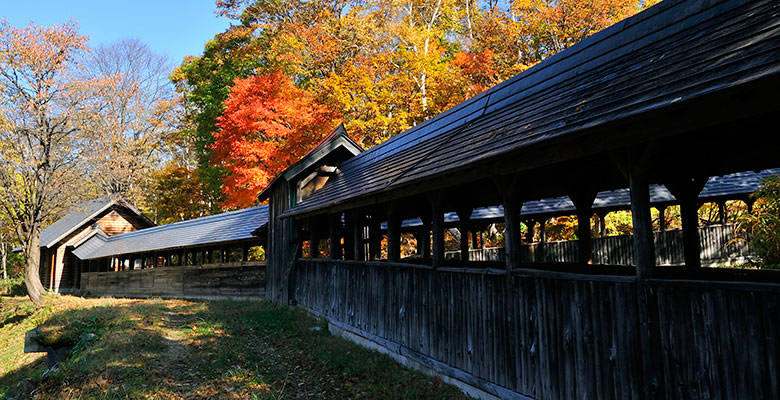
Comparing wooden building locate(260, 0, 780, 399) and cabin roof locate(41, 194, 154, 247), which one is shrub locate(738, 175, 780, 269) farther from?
cabin roof locate(41, 194, 154, 247)

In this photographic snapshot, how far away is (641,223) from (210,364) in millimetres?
8311

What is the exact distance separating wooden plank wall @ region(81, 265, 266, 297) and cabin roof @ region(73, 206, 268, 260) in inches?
50.0

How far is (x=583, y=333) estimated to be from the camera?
5070mm

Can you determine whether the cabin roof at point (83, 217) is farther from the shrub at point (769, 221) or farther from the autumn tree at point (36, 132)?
the shrub at point (769, 221)

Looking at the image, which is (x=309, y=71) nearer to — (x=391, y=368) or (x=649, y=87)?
(x=391, y=368)

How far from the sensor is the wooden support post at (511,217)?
6156 millimetres

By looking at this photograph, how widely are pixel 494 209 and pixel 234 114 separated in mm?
14413

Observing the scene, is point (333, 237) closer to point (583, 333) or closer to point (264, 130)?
point (583, 333)

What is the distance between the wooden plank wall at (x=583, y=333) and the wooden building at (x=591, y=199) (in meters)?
0.02

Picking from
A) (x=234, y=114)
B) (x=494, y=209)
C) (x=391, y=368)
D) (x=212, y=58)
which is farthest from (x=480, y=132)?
(x=212, y=58)

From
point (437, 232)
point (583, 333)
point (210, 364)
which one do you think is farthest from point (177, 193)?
point (583, 333)

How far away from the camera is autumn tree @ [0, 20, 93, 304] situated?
20.6 meters

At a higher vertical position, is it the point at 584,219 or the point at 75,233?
the point at 75,233

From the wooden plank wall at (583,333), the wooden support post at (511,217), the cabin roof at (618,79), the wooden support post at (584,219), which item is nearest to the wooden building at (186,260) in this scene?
the cabin roof at (618,79)
